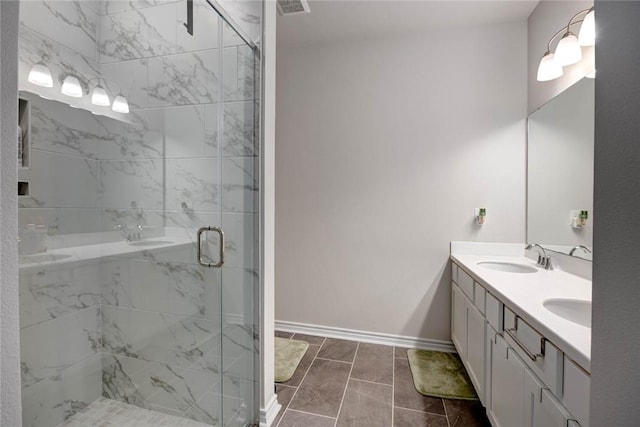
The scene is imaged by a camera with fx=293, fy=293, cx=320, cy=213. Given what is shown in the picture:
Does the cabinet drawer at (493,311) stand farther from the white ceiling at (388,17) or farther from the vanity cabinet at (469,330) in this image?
the white ceiling at (388,17)

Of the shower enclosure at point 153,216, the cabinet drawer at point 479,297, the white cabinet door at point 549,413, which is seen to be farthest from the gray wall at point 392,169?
the white cabinet door at point 549,413

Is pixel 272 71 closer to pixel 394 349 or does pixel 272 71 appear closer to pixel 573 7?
pixel 573 7

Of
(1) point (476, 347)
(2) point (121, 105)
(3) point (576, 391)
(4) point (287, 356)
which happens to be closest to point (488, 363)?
(1) point (476, 347)

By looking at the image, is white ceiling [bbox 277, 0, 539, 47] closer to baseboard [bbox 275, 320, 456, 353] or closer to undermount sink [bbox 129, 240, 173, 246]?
undermount sink [bbox 129, 240, 173, 246]

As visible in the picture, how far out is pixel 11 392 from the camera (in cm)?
41

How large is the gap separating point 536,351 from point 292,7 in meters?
2.46

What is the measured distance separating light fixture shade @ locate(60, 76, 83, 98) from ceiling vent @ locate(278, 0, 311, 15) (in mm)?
1368

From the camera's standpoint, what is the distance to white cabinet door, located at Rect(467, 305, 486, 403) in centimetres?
170

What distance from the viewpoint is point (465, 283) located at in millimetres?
2104

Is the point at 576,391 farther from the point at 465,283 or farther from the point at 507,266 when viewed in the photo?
the point at 507,266

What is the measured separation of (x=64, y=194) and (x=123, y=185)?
0.25 metres

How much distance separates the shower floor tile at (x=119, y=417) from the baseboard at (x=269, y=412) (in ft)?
0.98

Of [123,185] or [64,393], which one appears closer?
[64,393]

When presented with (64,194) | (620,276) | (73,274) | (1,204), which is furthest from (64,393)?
(620,276)
